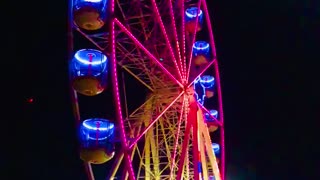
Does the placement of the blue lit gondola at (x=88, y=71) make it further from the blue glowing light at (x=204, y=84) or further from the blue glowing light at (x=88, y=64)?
the blue glowing light at (x=204, y=84)

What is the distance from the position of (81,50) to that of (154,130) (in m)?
4.54

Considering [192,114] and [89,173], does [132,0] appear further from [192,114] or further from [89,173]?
[89,173]

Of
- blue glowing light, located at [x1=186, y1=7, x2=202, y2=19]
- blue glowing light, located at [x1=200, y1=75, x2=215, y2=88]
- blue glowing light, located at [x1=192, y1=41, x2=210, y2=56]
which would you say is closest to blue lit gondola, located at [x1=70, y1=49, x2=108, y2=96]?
blue glowing light, located at [x1=186, y1=7, x2=202, y2=19]

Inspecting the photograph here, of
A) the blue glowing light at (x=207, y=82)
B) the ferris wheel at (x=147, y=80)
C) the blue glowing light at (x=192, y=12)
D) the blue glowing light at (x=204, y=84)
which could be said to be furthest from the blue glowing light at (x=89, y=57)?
the blue glowing light at (x=207, y=82)

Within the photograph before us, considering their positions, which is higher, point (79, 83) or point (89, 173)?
point (79, 83)

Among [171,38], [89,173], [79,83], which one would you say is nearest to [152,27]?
[171,38]

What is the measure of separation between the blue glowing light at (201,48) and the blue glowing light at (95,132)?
6.35m

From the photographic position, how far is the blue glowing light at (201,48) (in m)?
18.5

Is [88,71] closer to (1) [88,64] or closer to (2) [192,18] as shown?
(1) [88,64]

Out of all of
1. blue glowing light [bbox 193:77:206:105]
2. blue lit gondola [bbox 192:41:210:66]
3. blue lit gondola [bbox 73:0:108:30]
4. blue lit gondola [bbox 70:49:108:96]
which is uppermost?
blue lit gondola [bbox 73:0:108:30]

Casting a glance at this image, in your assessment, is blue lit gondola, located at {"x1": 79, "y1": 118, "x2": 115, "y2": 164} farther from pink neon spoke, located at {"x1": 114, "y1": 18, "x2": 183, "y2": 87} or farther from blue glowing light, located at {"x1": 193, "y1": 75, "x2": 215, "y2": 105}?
blue glowing light, located at {"x1": 193, "y1": 75, "x2": 215, "y2": 105}

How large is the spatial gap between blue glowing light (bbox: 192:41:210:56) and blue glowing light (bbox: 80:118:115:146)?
6.35 meters

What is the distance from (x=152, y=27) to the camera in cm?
1577

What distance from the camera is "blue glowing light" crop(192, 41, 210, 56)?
18.5 metres
